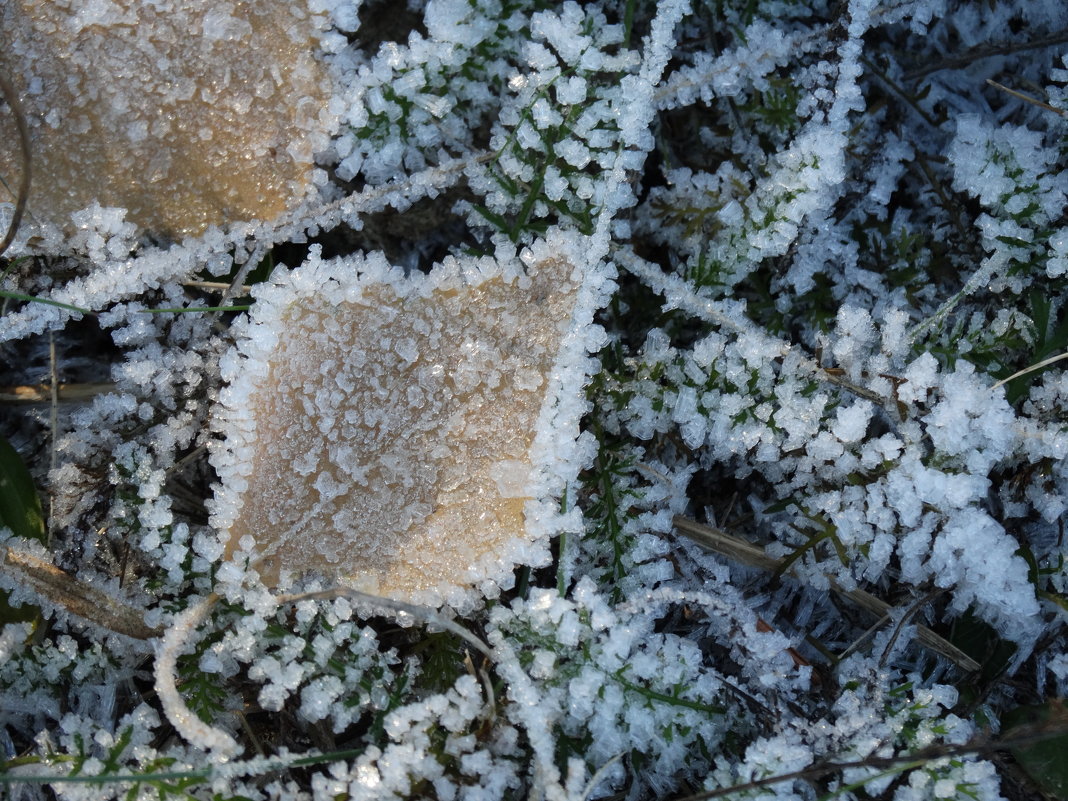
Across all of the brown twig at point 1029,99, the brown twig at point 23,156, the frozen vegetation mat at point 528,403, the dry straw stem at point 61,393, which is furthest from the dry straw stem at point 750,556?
the brown twig at point 23,156

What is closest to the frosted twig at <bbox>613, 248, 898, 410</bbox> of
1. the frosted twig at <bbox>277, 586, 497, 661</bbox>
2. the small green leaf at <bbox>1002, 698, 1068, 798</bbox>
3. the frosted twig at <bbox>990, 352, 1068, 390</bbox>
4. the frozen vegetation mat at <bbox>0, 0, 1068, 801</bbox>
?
the frozen vegetation mat at <bbox>0, 0, 1068, 801</bbox>

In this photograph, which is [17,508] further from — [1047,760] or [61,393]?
[1047,760]

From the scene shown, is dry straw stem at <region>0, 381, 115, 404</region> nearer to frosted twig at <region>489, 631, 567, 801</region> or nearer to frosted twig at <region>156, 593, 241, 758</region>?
frosted twig at <region>156, 593, 241, 758</region>

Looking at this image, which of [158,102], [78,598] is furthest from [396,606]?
[158,102]

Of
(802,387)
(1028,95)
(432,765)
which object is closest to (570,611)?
(432,765)

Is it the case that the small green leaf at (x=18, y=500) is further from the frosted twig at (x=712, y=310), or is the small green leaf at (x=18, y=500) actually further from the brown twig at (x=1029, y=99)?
the brown twig at (x=1029, y=99)

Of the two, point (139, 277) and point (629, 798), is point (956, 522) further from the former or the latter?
point (139, 277)
